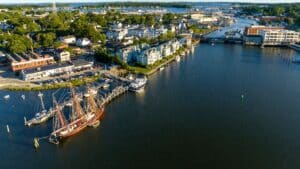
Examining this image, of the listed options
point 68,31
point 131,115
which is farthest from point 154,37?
point 131,115

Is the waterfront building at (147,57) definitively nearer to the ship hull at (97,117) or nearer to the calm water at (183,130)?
the calm water at (183,130)

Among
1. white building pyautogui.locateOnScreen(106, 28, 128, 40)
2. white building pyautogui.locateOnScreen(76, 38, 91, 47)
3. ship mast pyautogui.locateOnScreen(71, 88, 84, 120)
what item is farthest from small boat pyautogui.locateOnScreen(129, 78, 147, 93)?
white building pyautogui.locateOnScreen(106, 28, 128, 40)

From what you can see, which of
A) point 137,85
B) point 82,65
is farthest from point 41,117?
point 82,65

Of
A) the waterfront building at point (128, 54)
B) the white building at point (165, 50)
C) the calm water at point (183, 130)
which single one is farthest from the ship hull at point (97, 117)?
the white building at point (165, 50)

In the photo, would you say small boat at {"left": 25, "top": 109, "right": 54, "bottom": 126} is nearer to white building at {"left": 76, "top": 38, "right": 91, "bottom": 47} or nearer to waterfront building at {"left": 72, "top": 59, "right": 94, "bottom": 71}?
waterfront building at {"left": 72, "top": 59, "right": 94, "bottom": 71}

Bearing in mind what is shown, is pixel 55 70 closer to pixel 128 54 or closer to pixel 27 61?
pixel 27 61
